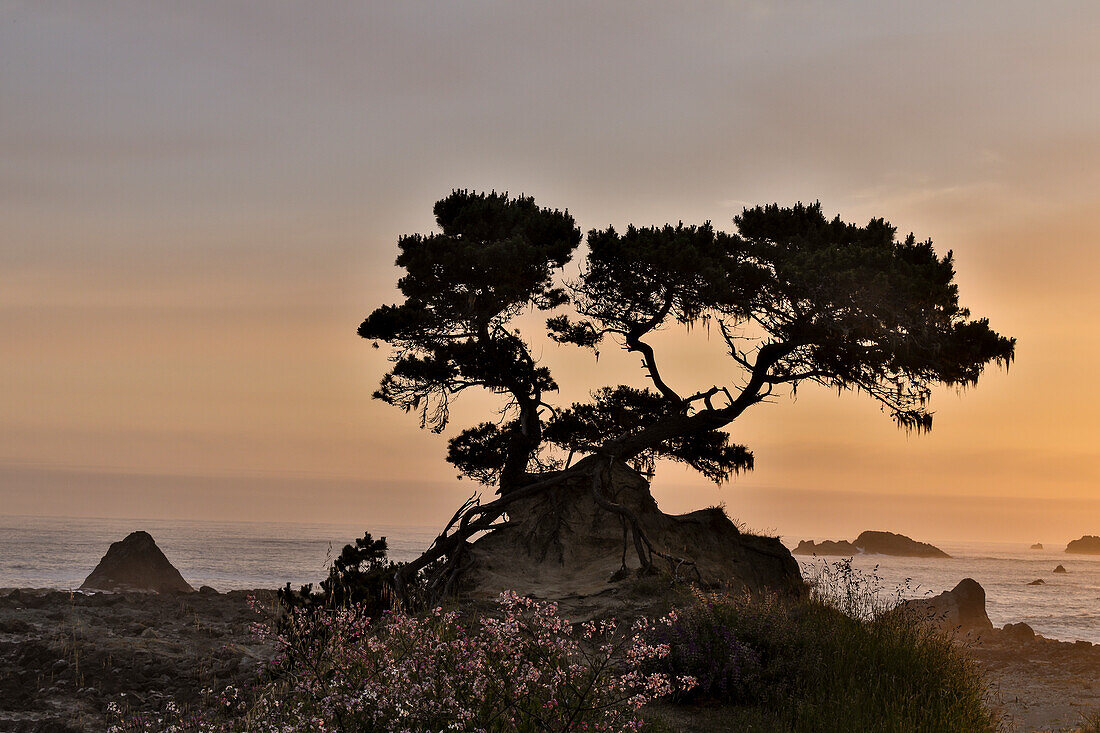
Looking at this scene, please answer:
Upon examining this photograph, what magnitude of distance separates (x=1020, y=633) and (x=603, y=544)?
16.2 metres

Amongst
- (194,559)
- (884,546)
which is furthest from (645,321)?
(884,546)

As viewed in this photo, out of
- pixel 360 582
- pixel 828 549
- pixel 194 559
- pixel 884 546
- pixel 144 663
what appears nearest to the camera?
pixel 144 663

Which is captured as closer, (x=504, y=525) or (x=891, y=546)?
(x=504, y=525)

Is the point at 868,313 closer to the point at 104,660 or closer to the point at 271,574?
the point at 104,660

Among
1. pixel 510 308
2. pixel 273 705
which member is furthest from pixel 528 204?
pixel 273 705

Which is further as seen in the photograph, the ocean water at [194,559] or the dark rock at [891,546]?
the dark rock at [891,546]

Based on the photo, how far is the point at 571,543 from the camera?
69.0 ft

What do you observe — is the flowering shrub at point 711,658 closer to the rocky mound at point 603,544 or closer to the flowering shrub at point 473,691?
the flowering shrub at point 473,691

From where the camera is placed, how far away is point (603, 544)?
20.9m

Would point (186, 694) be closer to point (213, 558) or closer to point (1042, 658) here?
point (1042, 658)

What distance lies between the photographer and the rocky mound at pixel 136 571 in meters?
35.7

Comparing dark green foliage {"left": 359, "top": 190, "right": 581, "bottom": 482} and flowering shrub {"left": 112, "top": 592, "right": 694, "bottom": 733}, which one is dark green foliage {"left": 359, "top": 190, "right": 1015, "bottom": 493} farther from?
flowering shrub {"left": 112, "top": 592, "right": 694, "bottom": 733}

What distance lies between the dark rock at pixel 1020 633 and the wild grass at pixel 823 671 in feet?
59.1

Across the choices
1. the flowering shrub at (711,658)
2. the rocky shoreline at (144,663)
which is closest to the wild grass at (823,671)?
the flowering shrub at (711,658)
